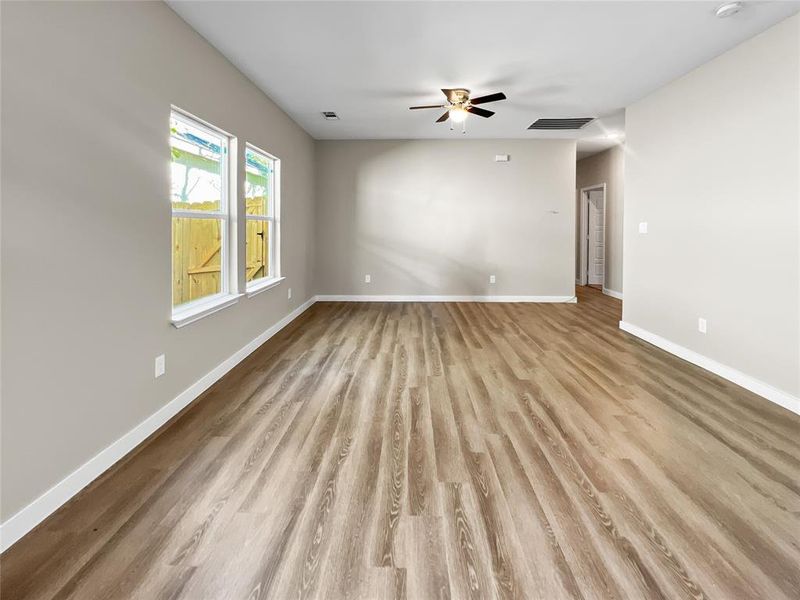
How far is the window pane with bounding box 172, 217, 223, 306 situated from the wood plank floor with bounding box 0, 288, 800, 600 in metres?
0.75

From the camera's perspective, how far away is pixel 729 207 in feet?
12.0

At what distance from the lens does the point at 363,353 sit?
14.2ft

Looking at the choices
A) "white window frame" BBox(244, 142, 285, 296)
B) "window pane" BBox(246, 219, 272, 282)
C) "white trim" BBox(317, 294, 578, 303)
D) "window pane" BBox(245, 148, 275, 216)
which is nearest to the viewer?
"window pane" BBox(245, 148, 275, 216)

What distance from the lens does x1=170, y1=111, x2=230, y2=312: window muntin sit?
313 centimetres

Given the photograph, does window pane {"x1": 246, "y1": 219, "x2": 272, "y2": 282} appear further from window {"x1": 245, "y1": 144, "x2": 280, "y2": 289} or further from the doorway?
the doorway

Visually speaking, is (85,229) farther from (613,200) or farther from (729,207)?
(613,200)

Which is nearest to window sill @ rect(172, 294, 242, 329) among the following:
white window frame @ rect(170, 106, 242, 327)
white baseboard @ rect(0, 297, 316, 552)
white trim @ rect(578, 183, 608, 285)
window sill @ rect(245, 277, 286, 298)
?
white window frame @ rect(170, 106, 242, 327)

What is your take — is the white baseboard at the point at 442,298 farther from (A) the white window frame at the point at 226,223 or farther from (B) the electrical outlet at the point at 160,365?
(B) the electrical outlet at the point at 160,365

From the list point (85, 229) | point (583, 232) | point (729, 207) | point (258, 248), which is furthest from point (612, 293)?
point (85, 229)

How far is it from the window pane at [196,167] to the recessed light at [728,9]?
139 inches

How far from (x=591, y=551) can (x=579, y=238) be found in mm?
8789

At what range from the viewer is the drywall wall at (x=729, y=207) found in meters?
3.10

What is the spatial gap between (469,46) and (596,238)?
674 centimetres

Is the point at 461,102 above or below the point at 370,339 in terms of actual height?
above
